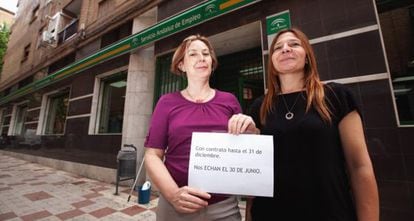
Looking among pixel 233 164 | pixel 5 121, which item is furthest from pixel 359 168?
pixel 5 121

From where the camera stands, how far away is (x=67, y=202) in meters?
3.94

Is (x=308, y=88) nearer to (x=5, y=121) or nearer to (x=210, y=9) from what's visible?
(x=210, y=9)

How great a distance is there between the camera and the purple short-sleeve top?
107 centimetres

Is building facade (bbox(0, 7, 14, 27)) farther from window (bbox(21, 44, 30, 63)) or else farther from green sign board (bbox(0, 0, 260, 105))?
green sign board (bbox(0, 0, 260, 105))

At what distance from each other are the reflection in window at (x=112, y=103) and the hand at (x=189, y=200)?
5853 millimetres

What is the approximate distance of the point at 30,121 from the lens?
10.3m

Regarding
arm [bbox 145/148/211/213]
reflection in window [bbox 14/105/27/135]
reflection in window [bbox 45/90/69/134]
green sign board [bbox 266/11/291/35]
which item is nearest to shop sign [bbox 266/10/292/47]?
green sign board [bbox 266/11/291/35]

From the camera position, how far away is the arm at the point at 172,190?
2.93 ft

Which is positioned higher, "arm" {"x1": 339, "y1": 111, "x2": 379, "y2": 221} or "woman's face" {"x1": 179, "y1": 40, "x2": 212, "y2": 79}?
"woman's face" {"x1": 179, "y1": 40, "x2": 212, "y2": 79}

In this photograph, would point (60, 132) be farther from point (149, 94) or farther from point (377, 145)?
point (377, 145)

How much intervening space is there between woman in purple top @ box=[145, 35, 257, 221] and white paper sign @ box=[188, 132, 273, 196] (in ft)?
0.17

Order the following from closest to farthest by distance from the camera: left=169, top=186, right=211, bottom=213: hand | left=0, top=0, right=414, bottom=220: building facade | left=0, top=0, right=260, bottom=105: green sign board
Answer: left=169, top=186, right=211, bottom=213: hand < left=0, top=0, right=414, bottom=220: building facade < left=0, top=0, right=260, bottom=105: green sign board

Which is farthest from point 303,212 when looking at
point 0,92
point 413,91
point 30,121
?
point 0,92

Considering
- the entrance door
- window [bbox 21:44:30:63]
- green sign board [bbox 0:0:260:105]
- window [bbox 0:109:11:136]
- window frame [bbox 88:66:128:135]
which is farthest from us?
window [bbox 0:109:11:136]
